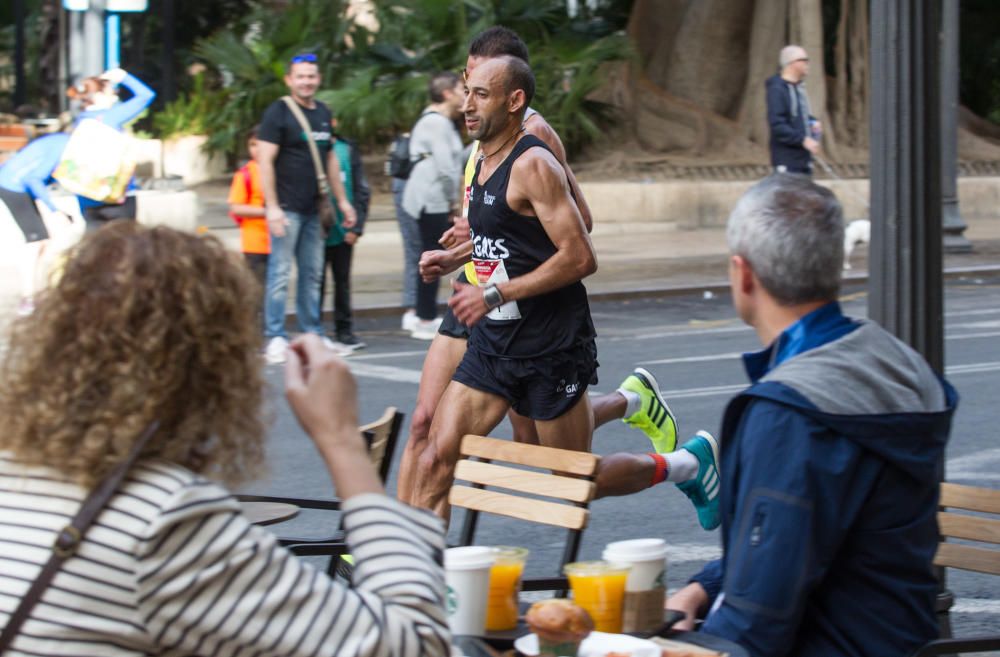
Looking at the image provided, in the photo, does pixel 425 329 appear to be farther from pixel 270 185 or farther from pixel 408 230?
pixel 270 185

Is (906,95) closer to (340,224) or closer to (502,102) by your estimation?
(502,102)

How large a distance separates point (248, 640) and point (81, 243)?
627 mm

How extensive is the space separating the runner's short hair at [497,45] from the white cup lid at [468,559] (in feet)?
11.9

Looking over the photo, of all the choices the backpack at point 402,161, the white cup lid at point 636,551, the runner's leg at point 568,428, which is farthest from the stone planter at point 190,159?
the white cup lid at point 636,551

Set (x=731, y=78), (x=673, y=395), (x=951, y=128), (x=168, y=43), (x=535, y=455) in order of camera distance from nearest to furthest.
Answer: (x=535, y=455), (x=673, y=395), (x=951, y=128), (x=168, y=43), (x=731, y=78)

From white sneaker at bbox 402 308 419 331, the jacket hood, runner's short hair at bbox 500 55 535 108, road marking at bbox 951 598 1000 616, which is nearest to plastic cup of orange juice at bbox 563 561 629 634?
the jacket hood

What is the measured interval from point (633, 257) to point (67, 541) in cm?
1640

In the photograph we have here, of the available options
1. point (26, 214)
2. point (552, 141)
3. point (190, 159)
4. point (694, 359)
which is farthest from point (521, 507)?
point (190, 159)

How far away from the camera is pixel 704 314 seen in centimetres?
1395

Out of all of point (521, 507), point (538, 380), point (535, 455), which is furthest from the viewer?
point (538, 380)

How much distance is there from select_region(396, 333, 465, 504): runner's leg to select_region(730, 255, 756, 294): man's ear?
2806 millimetres

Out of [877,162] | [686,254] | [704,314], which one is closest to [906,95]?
[877,162]

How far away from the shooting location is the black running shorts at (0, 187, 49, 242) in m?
11.8

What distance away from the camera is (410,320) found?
1263cm
